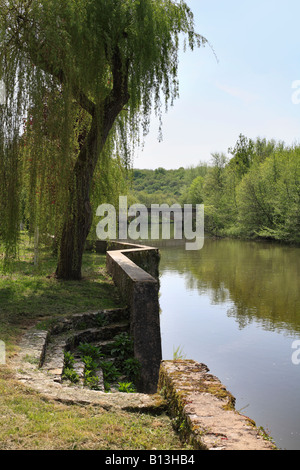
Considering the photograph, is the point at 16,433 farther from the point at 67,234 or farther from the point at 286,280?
the point at 286,280

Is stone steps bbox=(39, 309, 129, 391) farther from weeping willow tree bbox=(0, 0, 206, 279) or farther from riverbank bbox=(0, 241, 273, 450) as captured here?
weeping willow tree bbox=(0, 0, 206, 279)

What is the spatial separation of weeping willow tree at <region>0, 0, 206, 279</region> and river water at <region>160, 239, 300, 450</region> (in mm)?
4114

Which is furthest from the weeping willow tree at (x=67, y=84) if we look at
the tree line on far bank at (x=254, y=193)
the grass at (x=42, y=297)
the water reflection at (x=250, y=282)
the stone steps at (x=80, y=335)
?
the tree line on far bank at (x=254, y=193)

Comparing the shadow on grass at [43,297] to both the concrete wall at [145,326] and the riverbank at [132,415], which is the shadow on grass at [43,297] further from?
the riverbank at [132,415]

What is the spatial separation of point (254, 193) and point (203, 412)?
4362 cm

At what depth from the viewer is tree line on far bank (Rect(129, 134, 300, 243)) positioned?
38844 mm

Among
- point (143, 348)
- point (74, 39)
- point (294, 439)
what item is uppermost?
point (74, 39)

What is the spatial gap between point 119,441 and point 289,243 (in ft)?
127

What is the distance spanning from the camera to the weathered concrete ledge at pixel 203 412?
8.51 feet

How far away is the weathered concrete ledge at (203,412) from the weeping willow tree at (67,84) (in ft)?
15.4

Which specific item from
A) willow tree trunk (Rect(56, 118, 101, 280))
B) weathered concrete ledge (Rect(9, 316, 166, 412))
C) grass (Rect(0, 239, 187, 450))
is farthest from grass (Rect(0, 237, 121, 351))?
grass (Rect(0, 239, 187, 450))

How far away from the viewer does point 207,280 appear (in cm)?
1923
